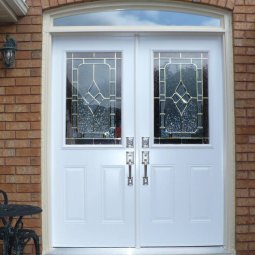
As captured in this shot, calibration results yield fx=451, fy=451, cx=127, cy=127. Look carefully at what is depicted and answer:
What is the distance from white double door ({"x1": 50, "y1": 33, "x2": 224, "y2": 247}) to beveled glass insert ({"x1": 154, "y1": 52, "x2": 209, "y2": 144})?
2 cm

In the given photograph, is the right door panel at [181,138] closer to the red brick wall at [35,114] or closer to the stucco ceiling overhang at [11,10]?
the red brick wall at [35,114]

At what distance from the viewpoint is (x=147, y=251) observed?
4.67m

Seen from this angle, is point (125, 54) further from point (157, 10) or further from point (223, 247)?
point (223, 247)

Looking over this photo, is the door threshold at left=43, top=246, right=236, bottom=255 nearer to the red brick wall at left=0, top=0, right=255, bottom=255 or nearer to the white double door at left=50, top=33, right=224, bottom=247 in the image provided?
the white double door at left=50, top=33, right=224, bottom=247

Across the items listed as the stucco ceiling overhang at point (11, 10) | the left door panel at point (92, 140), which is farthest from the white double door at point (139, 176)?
the stucco ceiling overhang at point (11, 10)

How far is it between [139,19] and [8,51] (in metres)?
1.41

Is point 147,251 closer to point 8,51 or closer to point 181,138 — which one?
point 181,138

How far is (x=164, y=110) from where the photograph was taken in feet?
15.8

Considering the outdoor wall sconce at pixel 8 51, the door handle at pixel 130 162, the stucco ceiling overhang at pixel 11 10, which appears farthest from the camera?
the door handle at pixel 130 162

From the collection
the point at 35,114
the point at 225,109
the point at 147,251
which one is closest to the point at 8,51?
the point at 35,114

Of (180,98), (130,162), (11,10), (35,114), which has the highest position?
(11,10)

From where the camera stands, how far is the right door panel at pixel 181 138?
15.6ft

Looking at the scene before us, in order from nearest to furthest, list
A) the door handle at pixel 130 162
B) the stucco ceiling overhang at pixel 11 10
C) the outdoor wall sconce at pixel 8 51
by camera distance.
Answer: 1. the stucco ceiling overhang at pixel 11 10
2. the outdoor wall sconce at pixel 8 51
3. the door handle at pixel 130 162

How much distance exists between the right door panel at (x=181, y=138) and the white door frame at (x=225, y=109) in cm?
9
